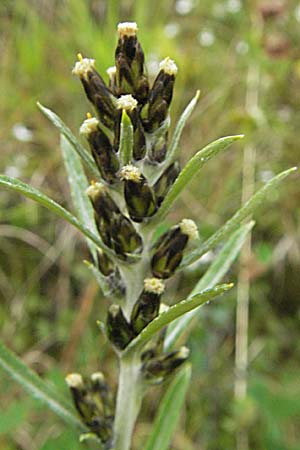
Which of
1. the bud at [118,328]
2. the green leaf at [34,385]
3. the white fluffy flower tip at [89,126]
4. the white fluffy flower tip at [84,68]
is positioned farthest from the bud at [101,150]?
the green leaf at [34,385]

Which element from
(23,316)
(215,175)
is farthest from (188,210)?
(23,316)

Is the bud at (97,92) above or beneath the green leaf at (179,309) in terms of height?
above

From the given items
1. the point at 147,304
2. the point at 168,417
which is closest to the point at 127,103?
the point at 147,304

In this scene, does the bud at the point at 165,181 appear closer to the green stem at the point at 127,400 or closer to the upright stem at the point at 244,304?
the green stem at the point at 127,400

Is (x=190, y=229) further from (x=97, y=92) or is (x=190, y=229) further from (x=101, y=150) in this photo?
(x=97, y=92)

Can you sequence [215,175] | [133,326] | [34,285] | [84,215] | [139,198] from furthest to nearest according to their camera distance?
[215,175]
[34,285]
[84,215]
[133,326]
[139,198]

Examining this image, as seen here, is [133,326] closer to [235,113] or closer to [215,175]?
[235,113]
